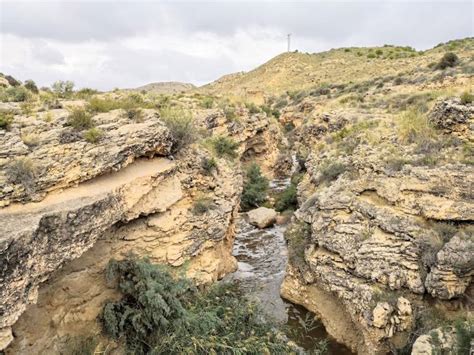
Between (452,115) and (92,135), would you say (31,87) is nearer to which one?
(92,135)

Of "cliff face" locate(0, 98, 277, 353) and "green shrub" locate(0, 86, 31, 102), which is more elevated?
"green shrub" locate(0, 86, 31, 102)

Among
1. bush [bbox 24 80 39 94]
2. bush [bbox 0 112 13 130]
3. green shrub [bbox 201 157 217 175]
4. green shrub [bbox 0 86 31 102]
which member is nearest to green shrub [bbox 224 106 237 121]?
bush [bbox 24 80 39 94]

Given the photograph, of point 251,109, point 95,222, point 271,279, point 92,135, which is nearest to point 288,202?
point 271,279

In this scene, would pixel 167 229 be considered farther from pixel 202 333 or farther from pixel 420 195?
pixel 420 195

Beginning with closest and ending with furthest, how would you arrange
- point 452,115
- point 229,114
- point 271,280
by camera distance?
point 452,115
point 271,280
point 229,114

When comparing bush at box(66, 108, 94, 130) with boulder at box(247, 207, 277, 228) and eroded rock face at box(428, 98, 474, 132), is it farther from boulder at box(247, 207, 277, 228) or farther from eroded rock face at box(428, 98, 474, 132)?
boulder at box(247, 207, 277, 228)

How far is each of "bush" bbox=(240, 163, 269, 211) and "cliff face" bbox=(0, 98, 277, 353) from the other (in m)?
10.7

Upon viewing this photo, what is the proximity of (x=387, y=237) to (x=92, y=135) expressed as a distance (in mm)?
7568

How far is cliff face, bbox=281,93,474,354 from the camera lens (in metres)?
9.11

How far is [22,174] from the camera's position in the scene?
276 inches

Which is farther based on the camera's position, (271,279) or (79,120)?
(271,279)

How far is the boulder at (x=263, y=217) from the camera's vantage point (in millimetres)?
19766

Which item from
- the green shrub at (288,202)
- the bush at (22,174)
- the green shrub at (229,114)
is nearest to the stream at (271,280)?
the green shrub at (288,202)

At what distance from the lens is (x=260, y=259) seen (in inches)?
646
